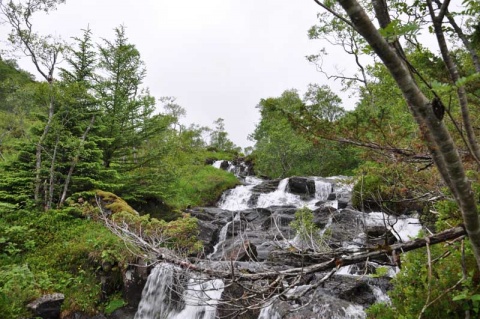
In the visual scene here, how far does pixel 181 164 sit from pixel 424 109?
17.0 m

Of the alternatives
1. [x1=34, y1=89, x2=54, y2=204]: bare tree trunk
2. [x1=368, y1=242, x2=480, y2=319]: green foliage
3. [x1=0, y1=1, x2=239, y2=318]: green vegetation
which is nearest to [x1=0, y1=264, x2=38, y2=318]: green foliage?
[x1=0, y1=1, x2=239, y2=318]: green vegetation

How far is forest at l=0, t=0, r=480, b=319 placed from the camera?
1.69 meters

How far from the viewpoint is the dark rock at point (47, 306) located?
6.55m

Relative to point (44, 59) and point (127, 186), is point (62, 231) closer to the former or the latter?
point (127, 186)

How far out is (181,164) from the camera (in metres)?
17.7

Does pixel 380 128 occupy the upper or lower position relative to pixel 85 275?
upper

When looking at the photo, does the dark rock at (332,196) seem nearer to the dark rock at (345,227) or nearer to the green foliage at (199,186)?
the dark rock at (345,227)

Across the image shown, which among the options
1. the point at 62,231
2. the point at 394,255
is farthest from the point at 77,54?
the point at 394,255

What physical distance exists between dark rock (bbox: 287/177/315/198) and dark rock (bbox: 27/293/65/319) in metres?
14.1

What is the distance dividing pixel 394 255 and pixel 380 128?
1.32 meters

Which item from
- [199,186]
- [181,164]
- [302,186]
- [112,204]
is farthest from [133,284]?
[302,186]

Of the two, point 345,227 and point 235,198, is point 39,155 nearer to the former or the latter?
point 235,198

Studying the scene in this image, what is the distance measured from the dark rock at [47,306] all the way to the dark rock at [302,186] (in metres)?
14.1

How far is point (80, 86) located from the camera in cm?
1097
